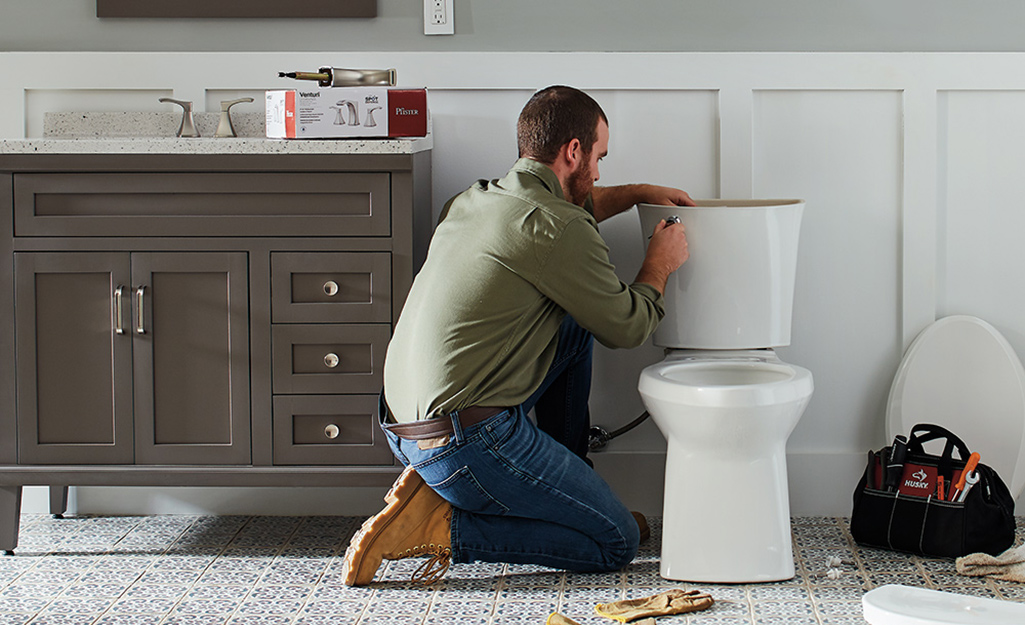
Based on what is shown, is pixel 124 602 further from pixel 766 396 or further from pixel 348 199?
pixel 766 396

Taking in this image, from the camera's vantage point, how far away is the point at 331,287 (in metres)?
2.11

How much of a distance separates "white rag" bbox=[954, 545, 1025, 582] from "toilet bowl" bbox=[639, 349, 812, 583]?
1.16 ft

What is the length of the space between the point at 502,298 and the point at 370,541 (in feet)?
1.85

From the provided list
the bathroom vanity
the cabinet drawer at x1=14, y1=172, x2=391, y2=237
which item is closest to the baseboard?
the bathroom vanity

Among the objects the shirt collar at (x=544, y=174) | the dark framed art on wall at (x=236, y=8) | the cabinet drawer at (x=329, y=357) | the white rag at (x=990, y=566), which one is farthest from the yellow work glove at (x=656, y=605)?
the dark framed art on wall at (x=236, y=8)

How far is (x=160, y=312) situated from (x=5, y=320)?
33 centimetres

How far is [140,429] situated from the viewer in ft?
7.04

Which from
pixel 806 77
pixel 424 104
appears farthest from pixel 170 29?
pixel 806 77

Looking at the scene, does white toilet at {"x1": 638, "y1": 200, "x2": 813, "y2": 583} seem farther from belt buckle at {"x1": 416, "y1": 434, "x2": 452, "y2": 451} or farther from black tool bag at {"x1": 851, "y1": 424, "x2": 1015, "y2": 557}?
belt buckle at {"x1": 416, "y1": 434, "x2": 452, "y2": 451}

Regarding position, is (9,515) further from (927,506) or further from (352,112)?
(927,506)

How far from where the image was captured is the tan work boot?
1998 millimetres

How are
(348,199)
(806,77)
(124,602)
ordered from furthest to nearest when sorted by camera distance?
(806,77), (348,199), (124,602)

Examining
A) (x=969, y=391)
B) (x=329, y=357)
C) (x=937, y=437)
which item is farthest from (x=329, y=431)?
(x=969, y=391)

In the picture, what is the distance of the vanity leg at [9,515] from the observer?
2.19m
